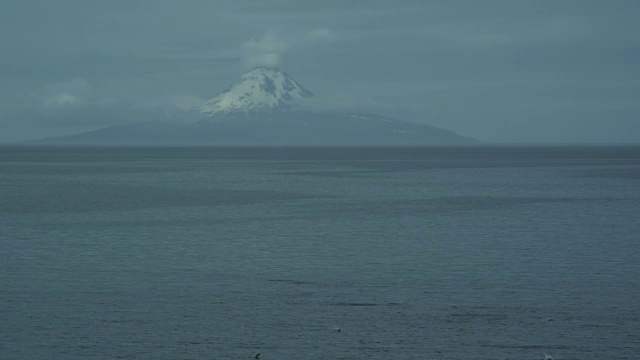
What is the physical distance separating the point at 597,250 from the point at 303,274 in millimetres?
13936

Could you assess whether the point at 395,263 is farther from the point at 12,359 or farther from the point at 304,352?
the point at 12,359

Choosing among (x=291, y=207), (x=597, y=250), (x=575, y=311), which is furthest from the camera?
(x=291, y=207)

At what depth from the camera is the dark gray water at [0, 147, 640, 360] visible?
23469mm

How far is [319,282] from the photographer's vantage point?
103ft

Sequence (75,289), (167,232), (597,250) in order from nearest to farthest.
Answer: (75,289), (597,250), (167,232)

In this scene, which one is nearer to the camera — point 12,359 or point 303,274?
point 12,359

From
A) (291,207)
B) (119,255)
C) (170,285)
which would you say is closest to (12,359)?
(170,285)

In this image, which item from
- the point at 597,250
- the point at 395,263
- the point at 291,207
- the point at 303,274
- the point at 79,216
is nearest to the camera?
the point at 303,274

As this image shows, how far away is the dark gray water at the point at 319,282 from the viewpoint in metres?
23.5

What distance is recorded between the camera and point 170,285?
101ft

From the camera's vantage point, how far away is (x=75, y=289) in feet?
97.8

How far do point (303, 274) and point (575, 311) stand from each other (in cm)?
1001

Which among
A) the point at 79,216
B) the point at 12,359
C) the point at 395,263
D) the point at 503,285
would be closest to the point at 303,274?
the point at 395,263

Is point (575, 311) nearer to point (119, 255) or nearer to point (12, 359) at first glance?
point (12, 359)
